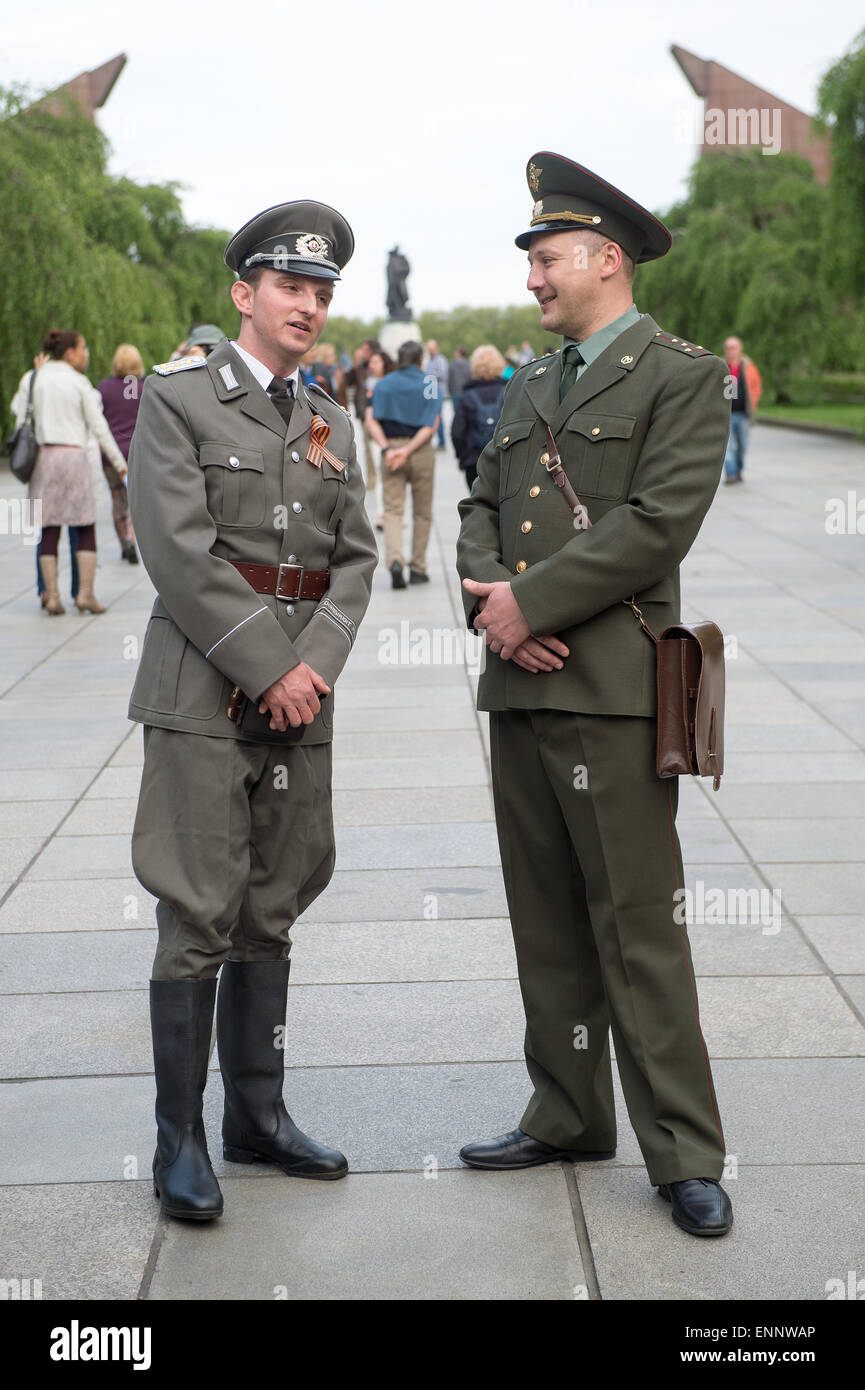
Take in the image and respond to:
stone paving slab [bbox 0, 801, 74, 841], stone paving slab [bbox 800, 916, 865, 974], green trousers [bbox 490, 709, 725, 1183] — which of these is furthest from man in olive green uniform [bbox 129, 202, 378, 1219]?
stone paving slab [bbox 0, 801, 74, 841]

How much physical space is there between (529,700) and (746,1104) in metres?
1.15

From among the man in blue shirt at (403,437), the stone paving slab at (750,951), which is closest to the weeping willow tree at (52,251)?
the man in blue shirt at (403,437)

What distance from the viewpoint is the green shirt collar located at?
3.24 metres

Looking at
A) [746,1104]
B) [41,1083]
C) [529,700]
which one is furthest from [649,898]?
[41,1083]

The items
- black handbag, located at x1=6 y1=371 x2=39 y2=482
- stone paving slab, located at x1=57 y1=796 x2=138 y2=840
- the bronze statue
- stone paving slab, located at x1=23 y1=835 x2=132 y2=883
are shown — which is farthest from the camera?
the bronze statue

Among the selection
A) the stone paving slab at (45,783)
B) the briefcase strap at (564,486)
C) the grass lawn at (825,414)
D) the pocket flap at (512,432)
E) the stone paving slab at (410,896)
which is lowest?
the grass lawn at (825,414)

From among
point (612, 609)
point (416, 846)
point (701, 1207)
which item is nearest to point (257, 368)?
point (612, 609)

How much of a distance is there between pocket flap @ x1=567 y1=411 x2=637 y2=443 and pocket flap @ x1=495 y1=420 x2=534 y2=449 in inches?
5.4

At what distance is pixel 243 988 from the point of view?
3.42 m

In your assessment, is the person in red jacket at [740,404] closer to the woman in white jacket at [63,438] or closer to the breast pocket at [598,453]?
the woman in white jacket at [63,438]

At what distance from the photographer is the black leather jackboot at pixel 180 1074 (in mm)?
3219

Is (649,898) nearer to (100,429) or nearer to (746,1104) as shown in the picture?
(746,1104)

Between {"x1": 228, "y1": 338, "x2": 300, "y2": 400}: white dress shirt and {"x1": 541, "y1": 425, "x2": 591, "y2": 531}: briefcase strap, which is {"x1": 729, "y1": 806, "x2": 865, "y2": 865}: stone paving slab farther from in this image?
{"x1": 228, "y1": 338, "x2": 300, "y2": 400}: white dress shirt

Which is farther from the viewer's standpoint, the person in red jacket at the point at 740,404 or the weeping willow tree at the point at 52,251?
the weeping willow tree at the point at 52,251
